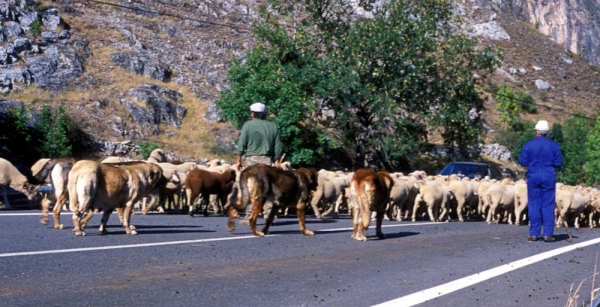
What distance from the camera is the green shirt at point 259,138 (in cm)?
1535

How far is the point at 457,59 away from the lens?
138 feet

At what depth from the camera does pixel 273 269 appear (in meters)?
9.91

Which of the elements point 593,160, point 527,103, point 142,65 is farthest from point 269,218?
point 527,103

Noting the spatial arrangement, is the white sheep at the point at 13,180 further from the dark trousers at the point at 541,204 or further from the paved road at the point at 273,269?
the dark trousers at the point at 541,204

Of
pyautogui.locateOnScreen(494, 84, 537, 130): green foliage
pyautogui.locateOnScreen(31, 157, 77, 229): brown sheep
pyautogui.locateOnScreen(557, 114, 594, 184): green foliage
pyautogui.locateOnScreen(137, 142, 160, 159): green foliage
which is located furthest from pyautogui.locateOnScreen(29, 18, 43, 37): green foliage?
pyautogui.locateOnScreen(494, 84, 537, 130): green foliage

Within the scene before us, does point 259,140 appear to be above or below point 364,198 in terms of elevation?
above

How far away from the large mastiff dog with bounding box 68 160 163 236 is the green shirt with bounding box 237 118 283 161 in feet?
7.45

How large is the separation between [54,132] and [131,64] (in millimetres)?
13935

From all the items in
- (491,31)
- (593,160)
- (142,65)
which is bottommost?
(593,160)

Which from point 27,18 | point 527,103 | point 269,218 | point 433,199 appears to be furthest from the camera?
point 527,103

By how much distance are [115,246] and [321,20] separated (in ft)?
108

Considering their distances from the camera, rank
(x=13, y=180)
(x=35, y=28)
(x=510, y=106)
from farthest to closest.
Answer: (x=510, y=106), (x=35, y=28), (x=13, y=180)

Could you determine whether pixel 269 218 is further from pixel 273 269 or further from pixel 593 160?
pixel 593 160

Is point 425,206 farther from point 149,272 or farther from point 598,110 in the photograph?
point 598,110
